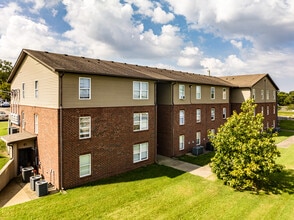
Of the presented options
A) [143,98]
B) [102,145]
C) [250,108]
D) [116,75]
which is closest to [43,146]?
[102,145]

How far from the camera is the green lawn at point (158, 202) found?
1222 cm

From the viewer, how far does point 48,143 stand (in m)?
16.2

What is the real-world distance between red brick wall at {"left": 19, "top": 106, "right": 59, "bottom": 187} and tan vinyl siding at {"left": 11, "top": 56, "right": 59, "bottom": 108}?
0.69 m

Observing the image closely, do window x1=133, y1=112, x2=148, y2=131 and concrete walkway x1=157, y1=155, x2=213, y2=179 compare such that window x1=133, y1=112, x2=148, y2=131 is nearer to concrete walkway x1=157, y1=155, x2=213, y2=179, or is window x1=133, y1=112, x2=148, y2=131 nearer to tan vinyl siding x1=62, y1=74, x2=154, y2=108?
tan vinyl siding x1=62, y1=74, x2=154, y2=108

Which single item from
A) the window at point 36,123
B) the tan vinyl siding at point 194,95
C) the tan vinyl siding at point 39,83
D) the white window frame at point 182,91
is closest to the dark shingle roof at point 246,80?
the tan vinyl siding at point 194,95

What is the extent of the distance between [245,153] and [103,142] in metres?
10.6

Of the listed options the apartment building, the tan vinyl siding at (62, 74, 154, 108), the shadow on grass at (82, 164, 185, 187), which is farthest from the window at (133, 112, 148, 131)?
the shadow on grass at (82, 164, 185, 187)

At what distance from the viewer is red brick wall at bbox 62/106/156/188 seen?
49.8ft

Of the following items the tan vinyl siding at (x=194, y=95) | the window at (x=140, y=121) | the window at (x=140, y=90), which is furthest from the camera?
the tan vinyl siding at (x=194, y=95)

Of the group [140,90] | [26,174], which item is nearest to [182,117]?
[140,90]

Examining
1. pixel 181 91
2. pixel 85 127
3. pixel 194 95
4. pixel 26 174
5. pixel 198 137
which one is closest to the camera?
pixel 85 127

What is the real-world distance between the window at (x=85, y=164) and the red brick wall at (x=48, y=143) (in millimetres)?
1704

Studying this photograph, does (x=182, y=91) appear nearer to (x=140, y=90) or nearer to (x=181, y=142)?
(x=181, y=142)

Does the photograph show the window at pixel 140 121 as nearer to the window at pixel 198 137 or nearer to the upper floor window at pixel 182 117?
the upper floor window at pixel 182 117
